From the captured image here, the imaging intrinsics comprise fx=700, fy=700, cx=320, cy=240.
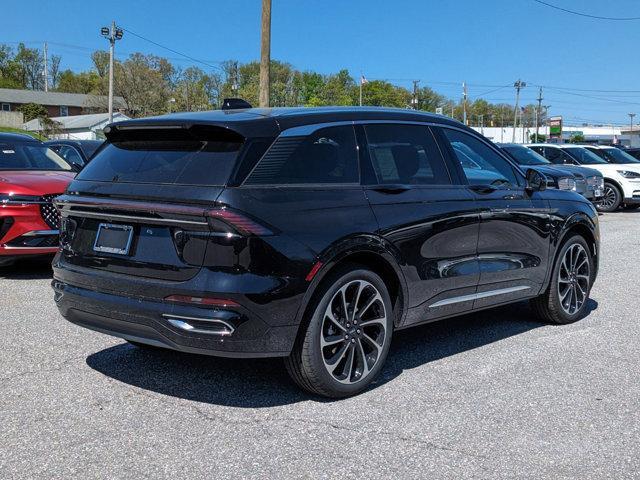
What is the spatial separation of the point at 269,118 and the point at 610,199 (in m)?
17.5

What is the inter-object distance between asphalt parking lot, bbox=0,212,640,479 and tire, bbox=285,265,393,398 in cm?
15

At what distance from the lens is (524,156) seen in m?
17.8

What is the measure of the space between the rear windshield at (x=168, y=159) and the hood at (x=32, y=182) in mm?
3312

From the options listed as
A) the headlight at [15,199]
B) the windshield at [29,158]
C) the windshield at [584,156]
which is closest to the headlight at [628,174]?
the windshield at [584,156]

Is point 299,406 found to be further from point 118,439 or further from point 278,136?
point 278,136

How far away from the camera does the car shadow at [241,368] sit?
172 inches

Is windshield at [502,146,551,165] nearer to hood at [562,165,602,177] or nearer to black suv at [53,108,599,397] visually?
hood at [562,165,602,177]

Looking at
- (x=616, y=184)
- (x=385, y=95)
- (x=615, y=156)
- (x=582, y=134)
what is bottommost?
(x=616, y=184)

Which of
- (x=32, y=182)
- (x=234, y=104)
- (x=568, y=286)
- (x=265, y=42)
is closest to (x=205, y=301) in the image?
(x=234, y=104)

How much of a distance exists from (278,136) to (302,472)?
6.24ft

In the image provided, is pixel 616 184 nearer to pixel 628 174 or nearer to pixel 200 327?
pixel 628 174

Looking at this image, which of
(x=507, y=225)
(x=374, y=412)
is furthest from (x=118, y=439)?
(x=507, y=225)

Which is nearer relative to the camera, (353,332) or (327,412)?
(327,412)

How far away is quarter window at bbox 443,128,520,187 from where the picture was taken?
17.6ft
